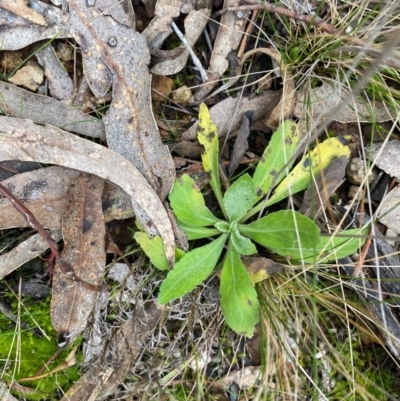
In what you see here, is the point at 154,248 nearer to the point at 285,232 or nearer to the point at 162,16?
the point at 285,232

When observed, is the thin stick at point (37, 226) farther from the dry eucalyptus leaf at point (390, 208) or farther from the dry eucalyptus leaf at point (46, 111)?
the dry eucalyptus leaf at point (390, 208)

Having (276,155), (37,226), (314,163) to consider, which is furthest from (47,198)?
(314,163)

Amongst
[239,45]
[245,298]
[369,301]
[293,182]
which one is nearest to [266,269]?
[245,298]

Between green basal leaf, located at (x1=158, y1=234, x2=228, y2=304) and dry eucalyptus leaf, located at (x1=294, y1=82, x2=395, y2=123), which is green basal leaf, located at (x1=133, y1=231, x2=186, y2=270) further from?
dry eucalyptus leaf, located at (x1=294, y1=82, x2=395, y2=123)

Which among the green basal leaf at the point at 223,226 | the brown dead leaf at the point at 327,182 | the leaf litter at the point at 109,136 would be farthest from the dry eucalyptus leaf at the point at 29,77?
the brown dead leaf at the point at 327,182

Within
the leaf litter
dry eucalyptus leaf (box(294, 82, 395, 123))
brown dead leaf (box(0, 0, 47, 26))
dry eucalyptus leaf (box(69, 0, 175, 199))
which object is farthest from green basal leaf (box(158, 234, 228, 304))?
brown dead leaf (box(0, 0, 47, 26))

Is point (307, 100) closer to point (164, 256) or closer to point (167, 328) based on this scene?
point (164, 256)
